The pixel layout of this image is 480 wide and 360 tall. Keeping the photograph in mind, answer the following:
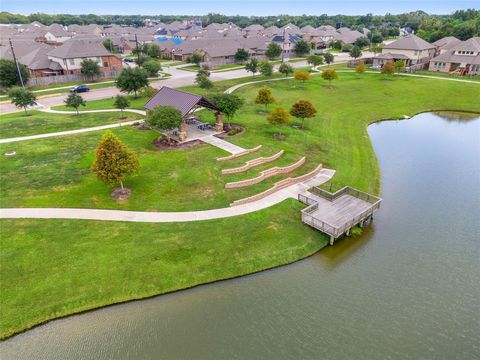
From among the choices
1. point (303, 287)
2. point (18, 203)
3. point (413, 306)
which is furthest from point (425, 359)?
point (18, 203)

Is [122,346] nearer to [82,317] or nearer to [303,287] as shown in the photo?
[82,317]

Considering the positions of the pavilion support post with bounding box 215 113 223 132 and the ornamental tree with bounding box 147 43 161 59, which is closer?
the pavilion support post with bounding box 215 113 223 132

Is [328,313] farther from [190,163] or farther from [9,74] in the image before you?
[9,74]

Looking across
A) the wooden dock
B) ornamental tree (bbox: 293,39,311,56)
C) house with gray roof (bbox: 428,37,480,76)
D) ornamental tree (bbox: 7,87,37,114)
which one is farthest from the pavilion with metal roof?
ornamental tree (bbox: 293,39,311,56)

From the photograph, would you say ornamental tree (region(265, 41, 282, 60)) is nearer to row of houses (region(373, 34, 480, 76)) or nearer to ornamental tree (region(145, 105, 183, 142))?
row of houses (region(373, 34, 480, 76))

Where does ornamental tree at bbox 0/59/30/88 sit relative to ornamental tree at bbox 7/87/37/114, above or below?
above

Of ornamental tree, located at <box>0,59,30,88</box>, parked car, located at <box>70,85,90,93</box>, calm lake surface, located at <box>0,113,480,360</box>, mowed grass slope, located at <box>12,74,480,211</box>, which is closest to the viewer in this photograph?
calm lake surface, located at <box>0,113,480,360</box>

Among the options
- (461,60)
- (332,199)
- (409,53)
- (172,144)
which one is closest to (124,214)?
(172,144)
